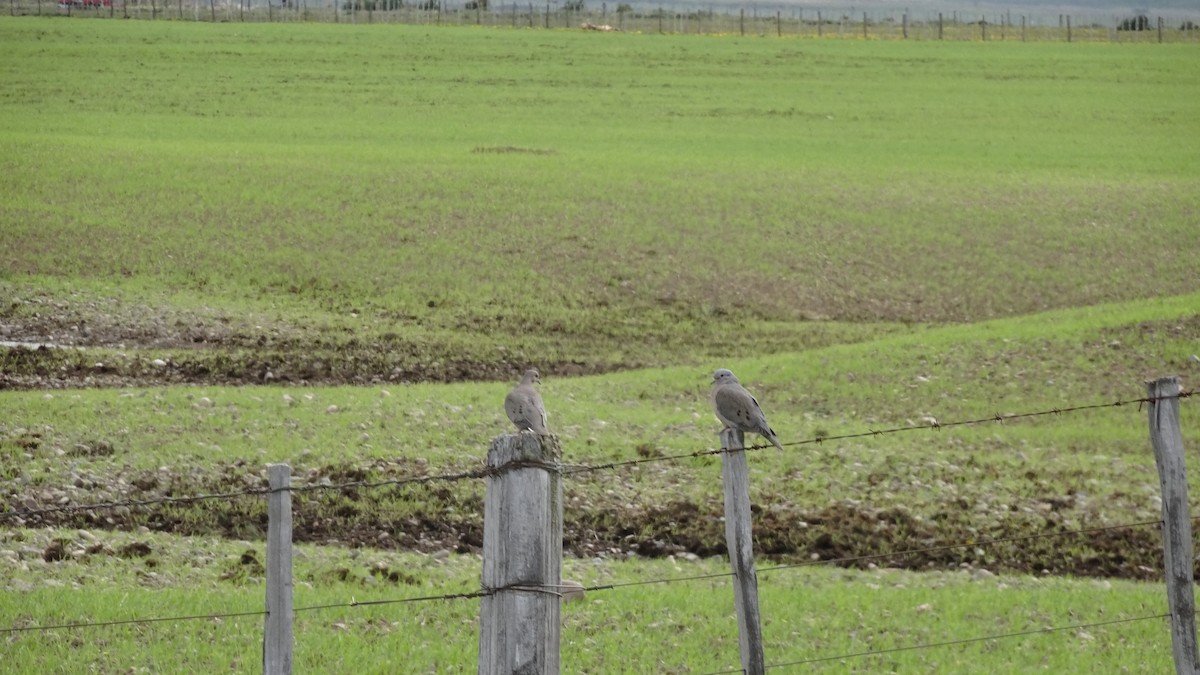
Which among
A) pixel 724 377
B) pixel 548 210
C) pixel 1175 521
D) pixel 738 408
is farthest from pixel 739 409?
pixel 548 210

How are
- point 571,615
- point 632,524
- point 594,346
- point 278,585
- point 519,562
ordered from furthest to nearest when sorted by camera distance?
point 594,346 → point 632,524 → point 571,615 → point 278,585 → point 519,562

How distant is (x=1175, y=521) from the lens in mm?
7965

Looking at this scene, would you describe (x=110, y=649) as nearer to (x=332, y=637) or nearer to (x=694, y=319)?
(x=332, y=637)

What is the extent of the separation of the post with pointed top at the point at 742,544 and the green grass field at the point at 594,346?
316cm

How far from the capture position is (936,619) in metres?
11.8

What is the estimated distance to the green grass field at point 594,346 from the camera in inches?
473

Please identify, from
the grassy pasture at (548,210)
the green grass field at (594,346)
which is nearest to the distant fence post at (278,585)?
the green grass field at (594,346)

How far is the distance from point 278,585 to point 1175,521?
452 centimetres

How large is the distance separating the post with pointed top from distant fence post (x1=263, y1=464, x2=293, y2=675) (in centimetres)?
203

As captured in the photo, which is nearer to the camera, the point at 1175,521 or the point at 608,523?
the point at 1175,521

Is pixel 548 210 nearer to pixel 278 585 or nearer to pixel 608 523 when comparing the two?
pixel 608 523

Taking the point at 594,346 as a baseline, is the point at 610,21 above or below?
above

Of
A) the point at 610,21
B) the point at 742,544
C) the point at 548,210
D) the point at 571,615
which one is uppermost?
the point at 610,21

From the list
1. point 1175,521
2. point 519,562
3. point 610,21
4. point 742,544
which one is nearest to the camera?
point 519,562
